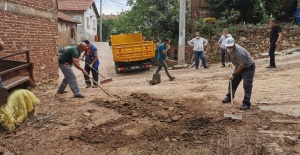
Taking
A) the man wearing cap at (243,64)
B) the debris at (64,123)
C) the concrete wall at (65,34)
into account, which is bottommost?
the debris at (64,123)

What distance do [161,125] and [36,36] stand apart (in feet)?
16.9

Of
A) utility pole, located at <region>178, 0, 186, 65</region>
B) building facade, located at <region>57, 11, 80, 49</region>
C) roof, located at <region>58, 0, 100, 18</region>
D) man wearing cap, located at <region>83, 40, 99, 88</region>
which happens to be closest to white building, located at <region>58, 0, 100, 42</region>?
roof, located at <region>58, 0, 100, 18</region>

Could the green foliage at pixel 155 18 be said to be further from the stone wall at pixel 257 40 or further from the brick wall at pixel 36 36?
the brick wall at pixel 36 36

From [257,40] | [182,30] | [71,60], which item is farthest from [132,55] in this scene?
[257,40]

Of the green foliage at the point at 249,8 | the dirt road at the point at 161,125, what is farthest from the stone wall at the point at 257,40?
the dirt road at the point at 161,125

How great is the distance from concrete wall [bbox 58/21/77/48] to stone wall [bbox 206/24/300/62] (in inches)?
490

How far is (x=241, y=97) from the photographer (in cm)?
651

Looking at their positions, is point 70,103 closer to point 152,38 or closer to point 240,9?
point 152,38

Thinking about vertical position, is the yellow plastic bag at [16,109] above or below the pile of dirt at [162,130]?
above

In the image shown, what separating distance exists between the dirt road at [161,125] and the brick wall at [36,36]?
4.66 feet

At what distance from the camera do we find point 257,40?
47.9 feet

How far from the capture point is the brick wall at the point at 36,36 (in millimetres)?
6843

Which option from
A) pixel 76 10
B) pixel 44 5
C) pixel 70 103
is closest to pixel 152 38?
pixel 44 5

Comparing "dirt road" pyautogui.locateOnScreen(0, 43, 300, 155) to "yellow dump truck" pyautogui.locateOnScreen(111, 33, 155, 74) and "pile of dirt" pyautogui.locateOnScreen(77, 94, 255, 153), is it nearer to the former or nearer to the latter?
"pile of dirt" pyautogui.locateOnScreen(77, 94, 255, 153)
